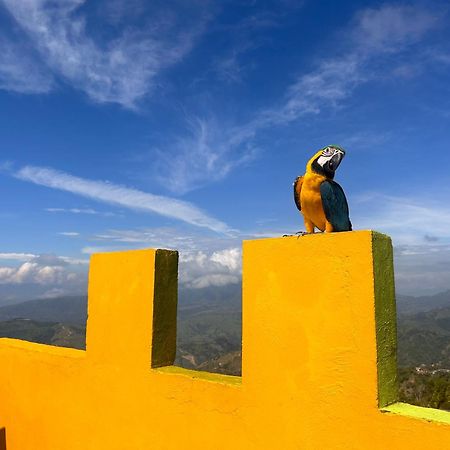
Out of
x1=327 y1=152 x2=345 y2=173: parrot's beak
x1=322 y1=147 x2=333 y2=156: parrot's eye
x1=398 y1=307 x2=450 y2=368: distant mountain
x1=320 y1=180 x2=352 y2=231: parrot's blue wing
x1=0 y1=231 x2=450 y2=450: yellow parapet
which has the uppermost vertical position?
x1=322 y1=147 x2=333 y2=156: parrot's eye

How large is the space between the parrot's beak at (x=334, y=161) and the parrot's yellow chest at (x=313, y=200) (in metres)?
0.08

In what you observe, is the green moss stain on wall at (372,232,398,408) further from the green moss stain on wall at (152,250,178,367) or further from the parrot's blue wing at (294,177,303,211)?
the green moss stain on wall at (152,250,178,367)

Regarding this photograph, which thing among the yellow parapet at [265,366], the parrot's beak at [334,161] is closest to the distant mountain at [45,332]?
the yellow parapet at [265,366]

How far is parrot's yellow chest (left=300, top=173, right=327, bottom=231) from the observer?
3000 millimetres

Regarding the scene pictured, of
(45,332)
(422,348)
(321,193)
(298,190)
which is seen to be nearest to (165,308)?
(298,190)

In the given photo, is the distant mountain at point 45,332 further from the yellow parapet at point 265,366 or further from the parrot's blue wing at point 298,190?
the parrot's blue wing at point 298,190

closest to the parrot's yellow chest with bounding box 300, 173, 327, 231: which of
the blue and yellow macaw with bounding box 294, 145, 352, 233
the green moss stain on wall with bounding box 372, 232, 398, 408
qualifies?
the blue and yellow macaw with bounding box 294, 145, 352, 233

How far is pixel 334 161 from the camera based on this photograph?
3.05 metres

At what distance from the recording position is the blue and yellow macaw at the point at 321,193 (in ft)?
9.30

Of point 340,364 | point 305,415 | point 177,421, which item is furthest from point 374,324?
point 177,421

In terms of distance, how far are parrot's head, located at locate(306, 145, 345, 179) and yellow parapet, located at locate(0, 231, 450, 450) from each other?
2.57 ft

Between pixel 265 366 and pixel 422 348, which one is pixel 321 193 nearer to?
pixel 265 366

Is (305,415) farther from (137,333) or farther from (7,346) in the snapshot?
(7,346)

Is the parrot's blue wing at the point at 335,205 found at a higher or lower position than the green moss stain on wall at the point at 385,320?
higher
